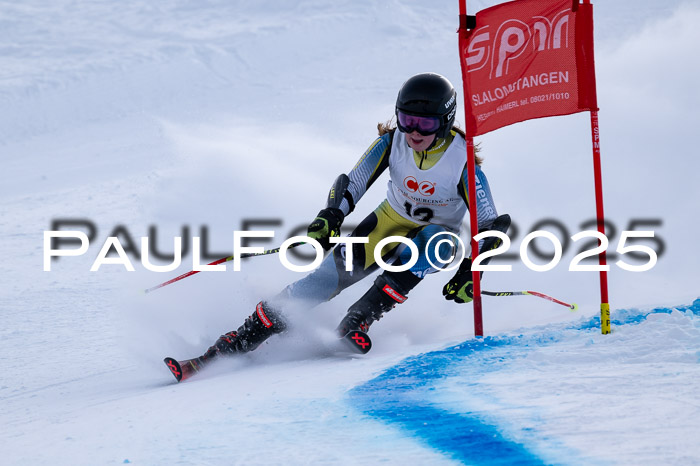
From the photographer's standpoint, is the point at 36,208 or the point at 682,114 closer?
the point at 36,208

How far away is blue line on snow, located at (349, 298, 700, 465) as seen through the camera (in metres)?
2.45

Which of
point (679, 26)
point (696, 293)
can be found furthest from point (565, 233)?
point (679, 26)

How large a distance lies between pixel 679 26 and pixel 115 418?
40.0 feet

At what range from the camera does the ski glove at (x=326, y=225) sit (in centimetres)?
Answer: 412

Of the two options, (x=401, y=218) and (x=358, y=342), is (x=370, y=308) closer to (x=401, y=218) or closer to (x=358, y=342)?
(x=358, y=342)

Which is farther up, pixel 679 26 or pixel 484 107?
pixel 679 26

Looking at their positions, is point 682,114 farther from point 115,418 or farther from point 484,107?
point 115,418

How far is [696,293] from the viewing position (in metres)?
5.02

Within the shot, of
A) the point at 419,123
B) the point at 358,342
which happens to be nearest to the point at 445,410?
the point at 358,342

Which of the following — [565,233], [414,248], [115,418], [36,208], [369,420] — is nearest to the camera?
[369,420]

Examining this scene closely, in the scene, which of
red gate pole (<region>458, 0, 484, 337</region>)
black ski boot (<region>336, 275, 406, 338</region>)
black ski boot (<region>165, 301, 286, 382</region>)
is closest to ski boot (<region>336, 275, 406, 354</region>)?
black ski boot (<region>336, 275, 406, 338</region>)

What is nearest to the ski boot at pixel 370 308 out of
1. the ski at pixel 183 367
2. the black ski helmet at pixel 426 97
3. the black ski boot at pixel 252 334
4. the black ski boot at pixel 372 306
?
the black ski boot at pixel 372 306

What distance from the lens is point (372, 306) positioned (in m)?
4.28

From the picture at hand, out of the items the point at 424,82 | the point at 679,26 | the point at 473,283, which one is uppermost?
the point at 679,26
